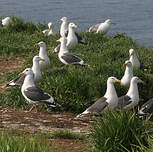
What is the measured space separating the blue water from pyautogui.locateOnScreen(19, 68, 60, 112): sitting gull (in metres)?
11.5

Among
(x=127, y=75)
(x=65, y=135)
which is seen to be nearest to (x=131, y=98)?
(x=127, y=75)

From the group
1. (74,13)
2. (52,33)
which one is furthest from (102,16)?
(52,33)

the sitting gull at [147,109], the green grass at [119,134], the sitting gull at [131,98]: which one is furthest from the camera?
the sitting gull at [131,98]

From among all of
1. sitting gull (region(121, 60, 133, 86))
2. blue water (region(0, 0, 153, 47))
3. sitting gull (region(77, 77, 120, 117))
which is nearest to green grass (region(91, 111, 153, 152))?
sitting gull (region(77, 77, 120, 117))

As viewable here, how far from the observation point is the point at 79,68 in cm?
1162

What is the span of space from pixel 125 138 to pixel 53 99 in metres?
2.73

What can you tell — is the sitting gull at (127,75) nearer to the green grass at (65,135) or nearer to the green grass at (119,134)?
the green grass at (65,135)

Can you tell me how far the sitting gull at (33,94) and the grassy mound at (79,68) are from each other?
0.33 metres

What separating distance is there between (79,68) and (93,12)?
1585cm

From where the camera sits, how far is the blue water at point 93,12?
23750mm

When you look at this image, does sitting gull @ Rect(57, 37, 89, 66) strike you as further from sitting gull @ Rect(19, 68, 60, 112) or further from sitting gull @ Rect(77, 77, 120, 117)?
sitting gull @ Rect(77, 77, 120, 117)

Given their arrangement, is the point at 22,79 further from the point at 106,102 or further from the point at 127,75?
the point at 127,75

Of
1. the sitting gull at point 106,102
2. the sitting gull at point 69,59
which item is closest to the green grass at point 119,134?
the sitting gull at point 106,102

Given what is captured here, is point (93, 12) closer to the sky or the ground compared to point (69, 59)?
closer to the ground
